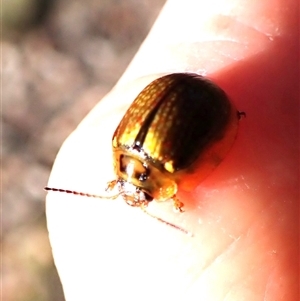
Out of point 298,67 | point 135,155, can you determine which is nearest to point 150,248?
point 135,155

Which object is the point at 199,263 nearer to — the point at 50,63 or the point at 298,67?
the point at 298,67

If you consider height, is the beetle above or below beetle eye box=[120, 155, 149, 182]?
above

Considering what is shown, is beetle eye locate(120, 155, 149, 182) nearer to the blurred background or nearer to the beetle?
the beetle

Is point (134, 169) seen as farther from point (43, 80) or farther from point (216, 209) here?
point (43, 80)

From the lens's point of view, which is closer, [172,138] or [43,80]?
[172,138]

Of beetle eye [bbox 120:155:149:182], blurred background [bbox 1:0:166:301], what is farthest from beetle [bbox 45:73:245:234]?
blurred background [bbox 1:0:166:301]

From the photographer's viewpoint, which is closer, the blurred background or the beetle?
the beetle

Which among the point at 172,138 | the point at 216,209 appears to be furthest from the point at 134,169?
the point at 216,209
